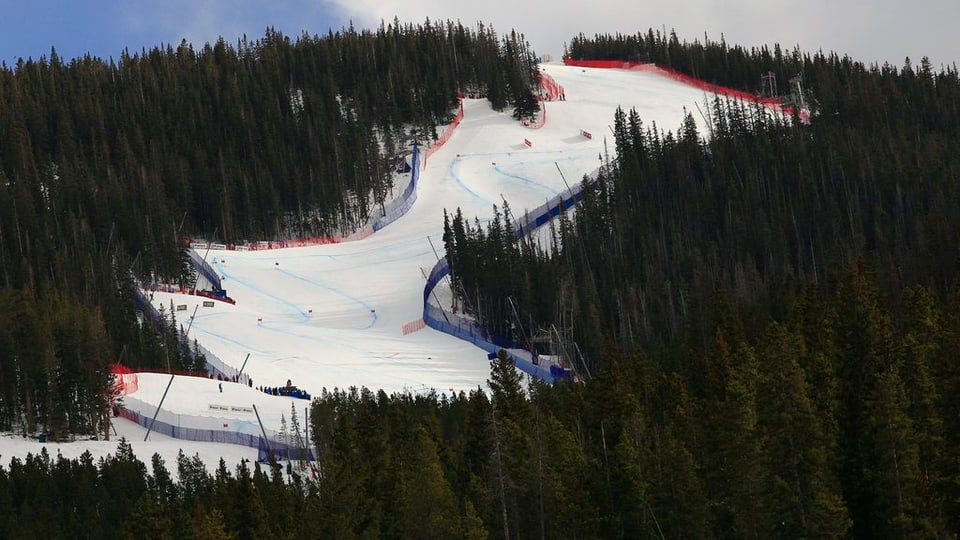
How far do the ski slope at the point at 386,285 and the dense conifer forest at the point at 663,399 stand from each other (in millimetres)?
5371

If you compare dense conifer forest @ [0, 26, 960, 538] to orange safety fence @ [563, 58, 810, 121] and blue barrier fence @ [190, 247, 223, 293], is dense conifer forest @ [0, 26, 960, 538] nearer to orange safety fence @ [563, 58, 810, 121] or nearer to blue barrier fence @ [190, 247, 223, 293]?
blue barrier fence @ [190, 247, 223, 293]

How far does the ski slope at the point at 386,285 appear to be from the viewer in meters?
75.4

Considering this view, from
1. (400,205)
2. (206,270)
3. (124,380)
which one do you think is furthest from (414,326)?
(400,205)

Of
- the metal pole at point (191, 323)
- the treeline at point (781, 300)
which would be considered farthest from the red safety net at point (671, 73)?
the metal pole at point (191, 323)

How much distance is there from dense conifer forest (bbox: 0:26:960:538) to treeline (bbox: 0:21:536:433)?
104cm

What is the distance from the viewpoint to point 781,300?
71688mm

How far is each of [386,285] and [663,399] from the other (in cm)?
4563

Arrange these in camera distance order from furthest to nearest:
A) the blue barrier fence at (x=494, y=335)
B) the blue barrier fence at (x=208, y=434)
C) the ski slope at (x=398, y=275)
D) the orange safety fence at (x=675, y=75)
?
1. the orange safety fence at (x=675, y=75)
2. the blue barrier fence at (x=494, y=335)
3. the ski slope at (x=398, y=275)
4. the blue barrier fence at (x=208, y=434)

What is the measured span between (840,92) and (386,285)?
5485 cm

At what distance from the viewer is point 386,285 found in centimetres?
9881

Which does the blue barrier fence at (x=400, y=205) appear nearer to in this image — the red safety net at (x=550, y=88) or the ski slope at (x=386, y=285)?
the ski slope at (x=386, y=285)

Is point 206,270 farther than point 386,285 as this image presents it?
Yes

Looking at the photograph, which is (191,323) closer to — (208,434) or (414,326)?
(414,326)

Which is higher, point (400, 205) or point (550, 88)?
point (550, 88)
